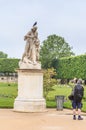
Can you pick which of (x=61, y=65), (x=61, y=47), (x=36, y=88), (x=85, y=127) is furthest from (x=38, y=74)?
(x=61, y=47)

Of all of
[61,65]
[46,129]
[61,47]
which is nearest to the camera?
[46,129]

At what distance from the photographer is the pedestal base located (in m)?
23.0

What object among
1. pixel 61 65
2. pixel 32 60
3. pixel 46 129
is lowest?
pixel 46 129

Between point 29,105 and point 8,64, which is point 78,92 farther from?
point 8,64

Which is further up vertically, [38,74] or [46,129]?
[38,74]

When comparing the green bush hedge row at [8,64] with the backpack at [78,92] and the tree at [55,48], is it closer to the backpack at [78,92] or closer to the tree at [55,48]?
the tree at [55,48]

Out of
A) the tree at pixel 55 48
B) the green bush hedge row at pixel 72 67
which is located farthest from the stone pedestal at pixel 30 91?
the tree at pixel 55 48

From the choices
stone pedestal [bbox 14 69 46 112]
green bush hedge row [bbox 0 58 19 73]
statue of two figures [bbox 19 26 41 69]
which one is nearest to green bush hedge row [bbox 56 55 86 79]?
green bush hedge row [bbox 0 58 19 73]

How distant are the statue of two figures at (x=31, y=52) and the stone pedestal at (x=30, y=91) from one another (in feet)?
1.16

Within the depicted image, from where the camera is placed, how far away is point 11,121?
57.9ft

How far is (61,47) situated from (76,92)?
96.4 metres

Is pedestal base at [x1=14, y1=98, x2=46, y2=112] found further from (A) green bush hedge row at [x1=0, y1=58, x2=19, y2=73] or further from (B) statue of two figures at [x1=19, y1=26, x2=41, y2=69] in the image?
(A) green bush hedge row at [x1=0, y1=58, x2=19, y2=73]

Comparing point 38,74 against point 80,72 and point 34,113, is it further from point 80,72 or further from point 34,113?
point 80,72

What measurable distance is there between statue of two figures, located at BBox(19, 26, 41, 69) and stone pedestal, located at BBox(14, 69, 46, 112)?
354mm
